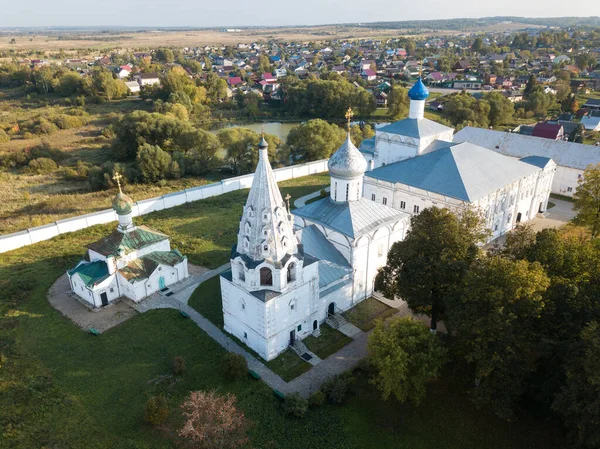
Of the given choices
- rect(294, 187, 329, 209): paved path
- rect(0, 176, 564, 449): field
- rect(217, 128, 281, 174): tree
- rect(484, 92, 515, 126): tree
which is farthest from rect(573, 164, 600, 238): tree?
rect(484, 92, 515, 126): tree

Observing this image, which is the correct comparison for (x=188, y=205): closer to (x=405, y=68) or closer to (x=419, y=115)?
(x=419, y=115)

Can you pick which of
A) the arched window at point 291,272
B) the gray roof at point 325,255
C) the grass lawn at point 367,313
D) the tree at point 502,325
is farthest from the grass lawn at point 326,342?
the tree at point 502,325

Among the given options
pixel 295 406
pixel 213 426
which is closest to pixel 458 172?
pixel 295 406

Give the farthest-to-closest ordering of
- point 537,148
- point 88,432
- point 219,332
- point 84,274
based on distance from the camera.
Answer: point 537,148, point 84,274, point 219,332, point 88,432

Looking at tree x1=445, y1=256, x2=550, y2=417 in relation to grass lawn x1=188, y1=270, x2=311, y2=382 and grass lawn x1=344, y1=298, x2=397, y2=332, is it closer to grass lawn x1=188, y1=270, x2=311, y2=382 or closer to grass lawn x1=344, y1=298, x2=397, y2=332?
grass lawn x1=344, y1=298, x2=397, y2=332

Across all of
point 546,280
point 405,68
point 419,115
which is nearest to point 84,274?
point 546,280

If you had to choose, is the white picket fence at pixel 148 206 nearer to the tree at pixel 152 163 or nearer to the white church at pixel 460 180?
the tree at pixel 152 163
